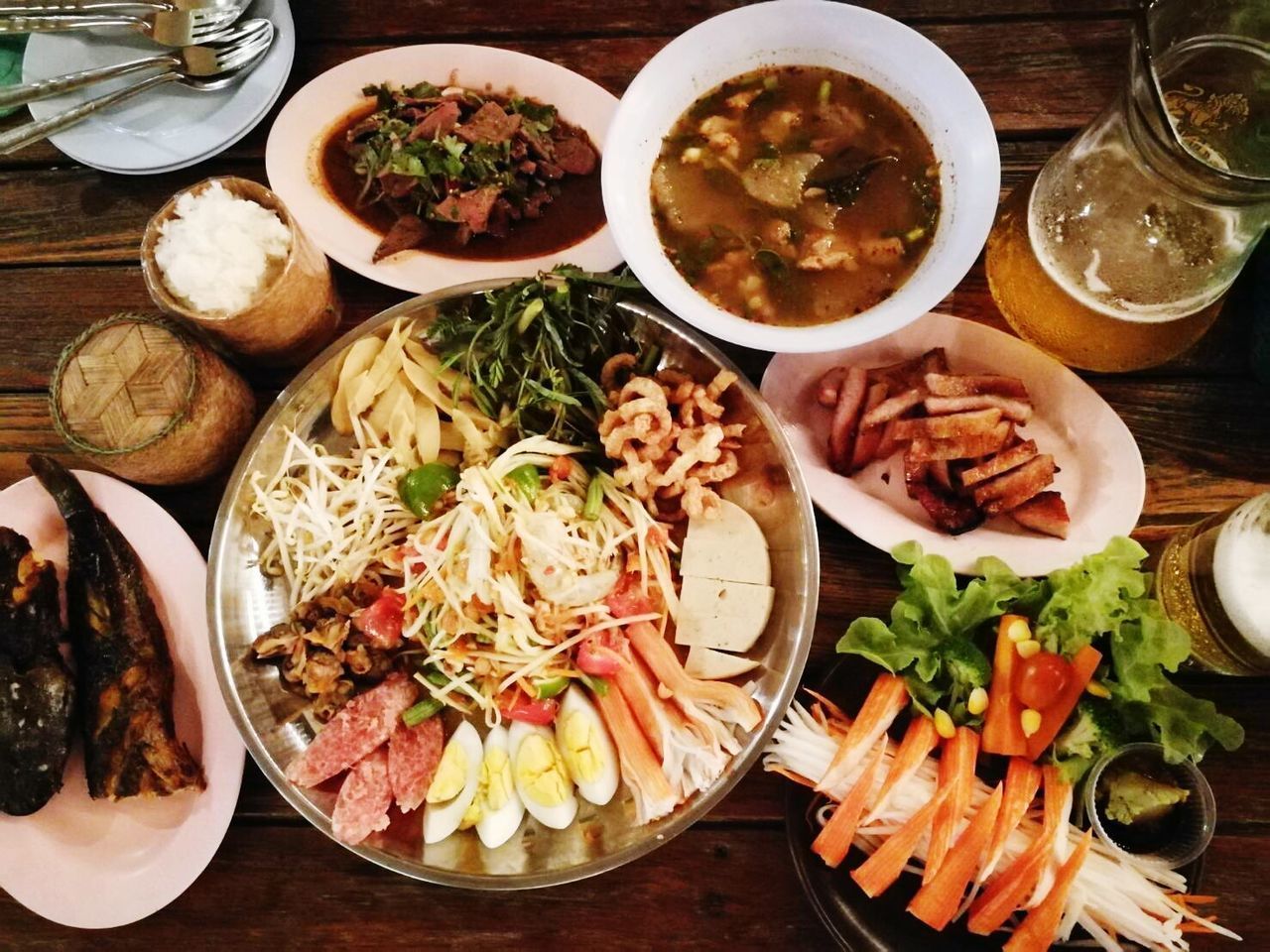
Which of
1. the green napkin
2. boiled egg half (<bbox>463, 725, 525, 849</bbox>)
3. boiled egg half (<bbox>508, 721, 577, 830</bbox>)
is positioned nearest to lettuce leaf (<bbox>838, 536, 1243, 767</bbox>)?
boiled egg half (<bbox>508, 721, 577, 830</bbox>)

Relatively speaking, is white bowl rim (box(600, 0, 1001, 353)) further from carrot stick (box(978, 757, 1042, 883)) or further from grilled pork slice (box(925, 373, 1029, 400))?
carrot stick (box(978, 757, 1042, 883))

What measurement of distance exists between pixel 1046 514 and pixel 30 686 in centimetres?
247

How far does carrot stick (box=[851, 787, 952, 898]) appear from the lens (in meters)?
1.96

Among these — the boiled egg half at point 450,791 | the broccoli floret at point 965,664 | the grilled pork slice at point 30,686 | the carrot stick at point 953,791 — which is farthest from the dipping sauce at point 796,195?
the grilled pork slice at point 30,686

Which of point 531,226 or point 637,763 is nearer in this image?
point 637,763

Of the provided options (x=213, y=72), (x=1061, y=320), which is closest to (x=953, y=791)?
(x=1061, y=320)

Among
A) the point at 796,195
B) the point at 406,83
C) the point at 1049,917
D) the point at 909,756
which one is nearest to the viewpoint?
the point at 1049,917

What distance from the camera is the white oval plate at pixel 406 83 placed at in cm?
237

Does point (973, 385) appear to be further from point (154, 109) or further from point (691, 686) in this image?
point (154, 109)

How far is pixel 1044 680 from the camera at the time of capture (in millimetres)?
1973

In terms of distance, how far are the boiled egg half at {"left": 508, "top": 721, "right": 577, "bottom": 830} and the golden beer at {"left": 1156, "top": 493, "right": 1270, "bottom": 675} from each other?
4.94ft

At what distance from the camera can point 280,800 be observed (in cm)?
233

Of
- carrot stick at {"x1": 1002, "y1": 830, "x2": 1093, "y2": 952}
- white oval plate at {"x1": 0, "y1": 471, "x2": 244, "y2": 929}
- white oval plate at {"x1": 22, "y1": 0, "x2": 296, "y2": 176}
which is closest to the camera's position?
carrot stick at {"x1": 1002, "y1": 830, "x2": 1093, "y2": 952}

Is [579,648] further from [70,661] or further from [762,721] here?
[70,661]
